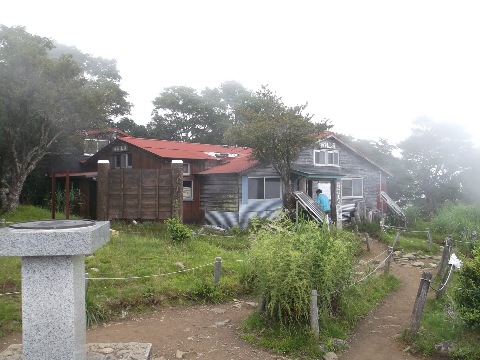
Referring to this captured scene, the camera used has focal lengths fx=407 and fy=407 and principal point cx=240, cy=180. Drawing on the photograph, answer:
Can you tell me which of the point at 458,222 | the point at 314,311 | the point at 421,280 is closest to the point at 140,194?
the point at 314,311

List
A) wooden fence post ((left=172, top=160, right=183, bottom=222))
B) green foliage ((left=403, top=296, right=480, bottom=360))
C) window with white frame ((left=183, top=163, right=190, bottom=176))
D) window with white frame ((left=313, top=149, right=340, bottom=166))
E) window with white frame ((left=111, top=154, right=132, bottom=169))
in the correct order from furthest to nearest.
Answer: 1. window with white frame ((left=313, top=149, right=340, bottom=166))
2. window with white frame ((left=111, top=154, right=132, bottom=169))
3. window with white frame ((left=183, top=163, right=190, bottom=176))
4. wooden fence post ((left=172, top=160, right=183, bottom=222))
5. green foliage ((left=403, top=296, right=480, bottom=360))

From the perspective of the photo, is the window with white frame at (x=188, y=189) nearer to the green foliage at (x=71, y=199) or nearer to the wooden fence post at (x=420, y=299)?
the green foliage at (x=71, y=199)

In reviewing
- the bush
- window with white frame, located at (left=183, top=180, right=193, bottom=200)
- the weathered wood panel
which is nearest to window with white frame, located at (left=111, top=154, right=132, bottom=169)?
window with white frame, located at (left=183, top=180, right=193, bottom=200)

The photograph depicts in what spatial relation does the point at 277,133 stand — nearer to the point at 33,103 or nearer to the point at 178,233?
the point at 178,233

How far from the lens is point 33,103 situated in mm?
16344

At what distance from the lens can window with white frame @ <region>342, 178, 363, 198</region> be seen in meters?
24.1

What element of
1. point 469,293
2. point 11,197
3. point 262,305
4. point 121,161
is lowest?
point 262,305

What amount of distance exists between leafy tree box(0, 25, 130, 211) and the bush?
15177 millimetres

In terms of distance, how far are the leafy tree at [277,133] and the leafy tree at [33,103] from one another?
21.2ft

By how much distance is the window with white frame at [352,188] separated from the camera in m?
24.1

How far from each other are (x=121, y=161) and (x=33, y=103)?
5550 millimetres

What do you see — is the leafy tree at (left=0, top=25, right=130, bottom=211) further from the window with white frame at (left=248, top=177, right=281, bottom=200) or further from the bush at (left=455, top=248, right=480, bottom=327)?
the bush at (left=455, top=248, right=480, bottom=327)

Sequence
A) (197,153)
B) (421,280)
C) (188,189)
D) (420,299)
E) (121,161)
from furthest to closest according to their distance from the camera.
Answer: (197,153)
(121,161)
(188,189)
(421,280)
(420,299)

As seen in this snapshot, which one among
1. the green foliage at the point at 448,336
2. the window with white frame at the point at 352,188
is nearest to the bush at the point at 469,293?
the green foliage at the point at 448,336
